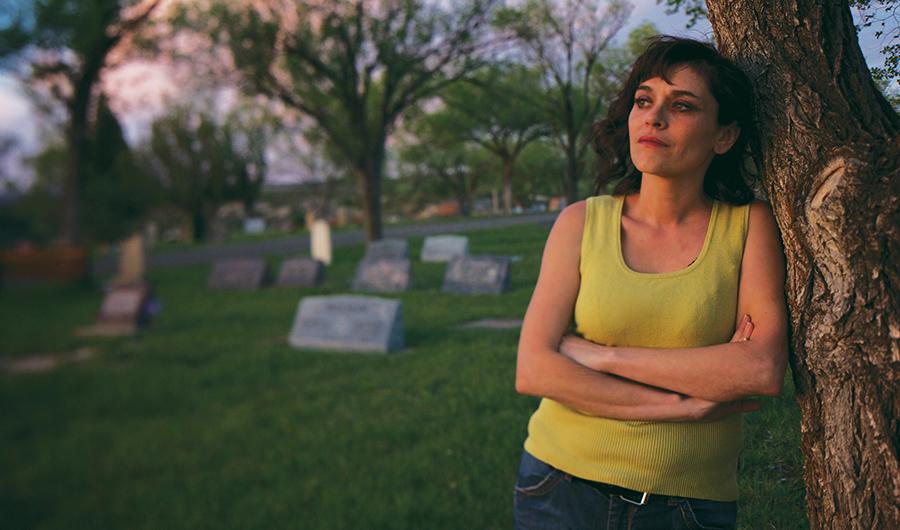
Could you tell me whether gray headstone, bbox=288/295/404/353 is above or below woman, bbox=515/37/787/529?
below

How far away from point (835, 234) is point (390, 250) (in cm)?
959

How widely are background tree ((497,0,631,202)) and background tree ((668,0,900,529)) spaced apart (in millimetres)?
927

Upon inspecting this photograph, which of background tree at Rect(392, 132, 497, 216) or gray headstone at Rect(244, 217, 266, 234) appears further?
background tree at Rect(392, 132, 497, 216)

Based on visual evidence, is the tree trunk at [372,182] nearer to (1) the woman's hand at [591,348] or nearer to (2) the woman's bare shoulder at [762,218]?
(1) the woman's hand at [591,348]

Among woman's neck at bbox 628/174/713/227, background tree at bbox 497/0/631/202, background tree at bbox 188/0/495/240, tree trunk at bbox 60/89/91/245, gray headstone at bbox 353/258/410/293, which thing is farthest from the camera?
gray headstone at bbox 353/258/410/293

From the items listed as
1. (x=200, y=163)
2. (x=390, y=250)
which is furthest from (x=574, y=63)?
(x=390, y=250)

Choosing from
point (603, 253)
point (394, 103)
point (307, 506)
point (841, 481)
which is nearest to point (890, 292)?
point (841, 481)

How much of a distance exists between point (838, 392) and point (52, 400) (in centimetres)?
167

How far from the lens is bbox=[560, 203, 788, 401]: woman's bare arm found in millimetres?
1614

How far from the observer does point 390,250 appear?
36.0ft

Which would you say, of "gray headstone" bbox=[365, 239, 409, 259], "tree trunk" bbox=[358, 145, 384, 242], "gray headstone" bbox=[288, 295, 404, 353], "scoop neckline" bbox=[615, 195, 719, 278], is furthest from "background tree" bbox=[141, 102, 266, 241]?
"gray headstone" bbox=[365, 239, 409, 259]

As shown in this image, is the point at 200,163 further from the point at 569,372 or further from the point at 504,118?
the point at 504,118

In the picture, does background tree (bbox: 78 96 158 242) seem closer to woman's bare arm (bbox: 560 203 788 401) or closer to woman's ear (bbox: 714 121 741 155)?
woman's bare arm (bbox: 560 203 788 401)

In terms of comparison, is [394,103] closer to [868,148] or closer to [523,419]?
[523,419]
